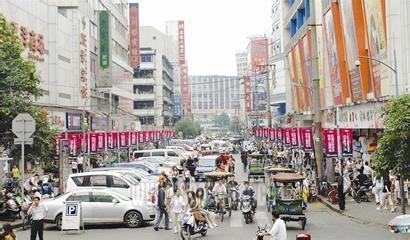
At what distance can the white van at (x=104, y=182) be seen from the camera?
25.0 meters

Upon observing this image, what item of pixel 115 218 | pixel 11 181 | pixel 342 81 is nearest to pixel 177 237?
pixel 115 218

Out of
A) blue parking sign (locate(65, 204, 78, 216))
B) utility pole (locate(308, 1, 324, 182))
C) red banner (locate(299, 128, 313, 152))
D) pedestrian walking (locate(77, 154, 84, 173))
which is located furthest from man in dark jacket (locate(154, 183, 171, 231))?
pedestrian walking (locate(77, 154, 84, 173))

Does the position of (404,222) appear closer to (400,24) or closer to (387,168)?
(387,168)

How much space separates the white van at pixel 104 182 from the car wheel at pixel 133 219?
313 centimetres

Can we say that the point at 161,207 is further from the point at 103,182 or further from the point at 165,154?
the point at 165,154

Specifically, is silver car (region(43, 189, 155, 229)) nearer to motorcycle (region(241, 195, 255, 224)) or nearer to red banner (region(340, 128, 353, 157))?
motorcycle (region(241, 195, 255, 224))

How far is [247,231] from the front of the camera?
20.6 metres

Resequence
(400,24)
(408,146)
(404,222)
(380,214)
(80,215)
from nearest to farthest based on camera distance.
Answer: (404,222), (408,146), (80,215), (380,214), (400,24)

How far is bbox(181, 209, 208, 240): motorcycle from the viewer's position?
60.5ft

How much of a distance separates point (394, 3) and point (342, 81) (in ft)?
42.7

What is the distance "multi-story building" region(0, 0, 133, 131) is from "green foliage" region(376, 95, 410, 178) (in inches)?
980

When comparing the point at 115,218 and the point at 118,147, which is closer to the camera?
the point at 115,218

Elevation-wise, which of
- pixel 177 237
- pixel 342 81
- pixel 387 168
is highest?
pixel 342 81

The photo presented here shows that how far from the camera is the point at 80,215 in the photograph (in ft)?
68.0
